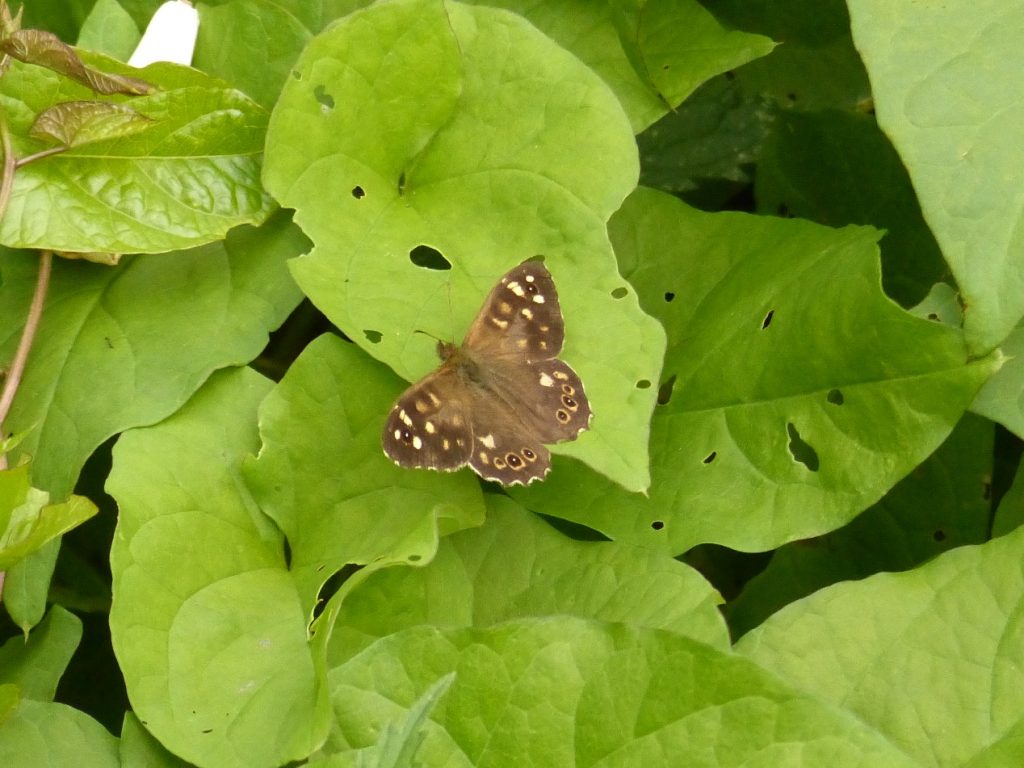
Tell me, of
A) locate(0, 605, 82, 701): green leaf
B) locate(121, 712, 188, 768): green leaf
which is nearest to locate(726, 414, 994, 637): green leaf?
locate(121, 712, 188, 768): green leaf

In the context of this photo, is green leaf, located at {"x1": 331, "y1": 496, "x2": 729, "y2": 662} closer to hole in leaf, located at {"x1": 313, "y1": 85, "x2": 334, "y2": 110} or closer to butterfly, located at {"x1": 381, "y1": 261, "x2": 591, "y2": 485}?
butterfly, located at {"x1": 381, "y1": 261, "x2": 591, "y2": 485}

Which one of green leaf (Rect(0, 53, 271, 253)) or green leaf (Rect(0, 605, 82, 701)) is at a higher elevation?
green leaf (Rect(0, 53, 271, 253))

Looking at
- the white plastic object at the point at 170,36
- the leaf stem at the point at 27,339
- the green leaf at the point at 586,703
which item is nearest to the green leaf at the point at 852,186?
the green leaf at the point at 586,703

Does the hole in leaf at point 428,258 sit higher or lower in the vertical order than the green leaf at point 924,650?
higher

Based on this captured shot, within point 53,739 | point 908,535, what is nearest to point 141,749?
point 53,739

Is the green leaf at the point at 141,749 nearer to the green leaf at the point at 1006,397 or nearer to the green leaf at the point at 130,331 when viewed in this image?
the green leaf at the point at 130,331

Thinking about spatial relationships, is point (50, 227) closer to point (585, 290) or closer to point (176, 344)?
point (176, 344)

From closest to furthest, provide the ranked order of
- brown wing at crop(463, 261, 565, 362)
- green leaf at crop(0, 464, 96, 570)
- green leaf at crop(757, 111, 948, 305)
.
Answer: green leaf at crop(0, 464, 96, 570) < brown wing at crop(463, 261, 565, 362) < green leaf at crop(757, 111, 948, 305)
